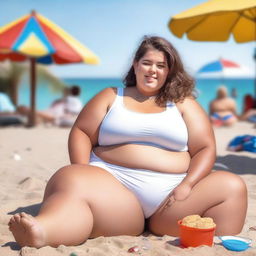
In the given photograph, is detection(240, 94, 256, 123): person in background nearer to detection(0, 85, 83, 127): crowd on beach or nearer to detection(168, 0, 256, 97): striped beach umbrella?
detection(0, 85, 83, 127): crowd on beach

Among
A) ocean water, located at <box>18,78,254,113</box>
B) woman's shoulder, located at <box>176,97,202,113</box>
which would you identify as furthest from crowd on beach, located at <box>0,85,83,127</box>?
woman's shoulder, located at <box>176,97,202,113</box>

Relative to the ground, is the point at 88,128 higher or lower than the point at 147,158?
higher

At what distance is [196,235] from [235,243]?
0.75ft

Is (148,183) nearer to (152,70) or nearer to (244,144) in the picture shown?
(152,70)

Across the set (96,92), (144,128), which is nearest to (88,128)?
(144,128)

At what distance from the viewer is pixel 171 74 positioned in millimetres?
3129

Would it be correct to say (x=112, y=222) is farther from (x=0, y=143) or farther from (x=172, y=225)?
(x=0, y=143)

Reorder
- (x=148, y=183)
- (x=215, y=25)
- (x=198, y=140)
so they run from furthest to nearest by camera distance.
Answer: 1. (x=215, y=25)
2. (x=198, y=140)
3. (x=148, y=183)

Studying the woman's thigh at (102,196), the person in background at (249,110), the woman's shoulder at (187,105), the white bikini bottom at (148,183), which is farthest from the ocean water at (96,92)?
the person in background at (249,110)

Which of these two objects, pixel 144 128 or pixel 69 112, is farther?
pixel 69 112

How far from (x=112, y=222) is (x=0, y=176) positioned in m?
2.34

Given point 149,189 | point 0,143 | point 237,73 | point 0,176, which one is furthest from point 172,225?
point 237,73

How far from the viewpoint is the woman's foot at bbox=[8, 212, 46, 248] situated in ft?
8.14

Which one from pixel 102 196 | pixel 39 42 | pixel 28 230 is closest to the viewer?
pixel 28 230
